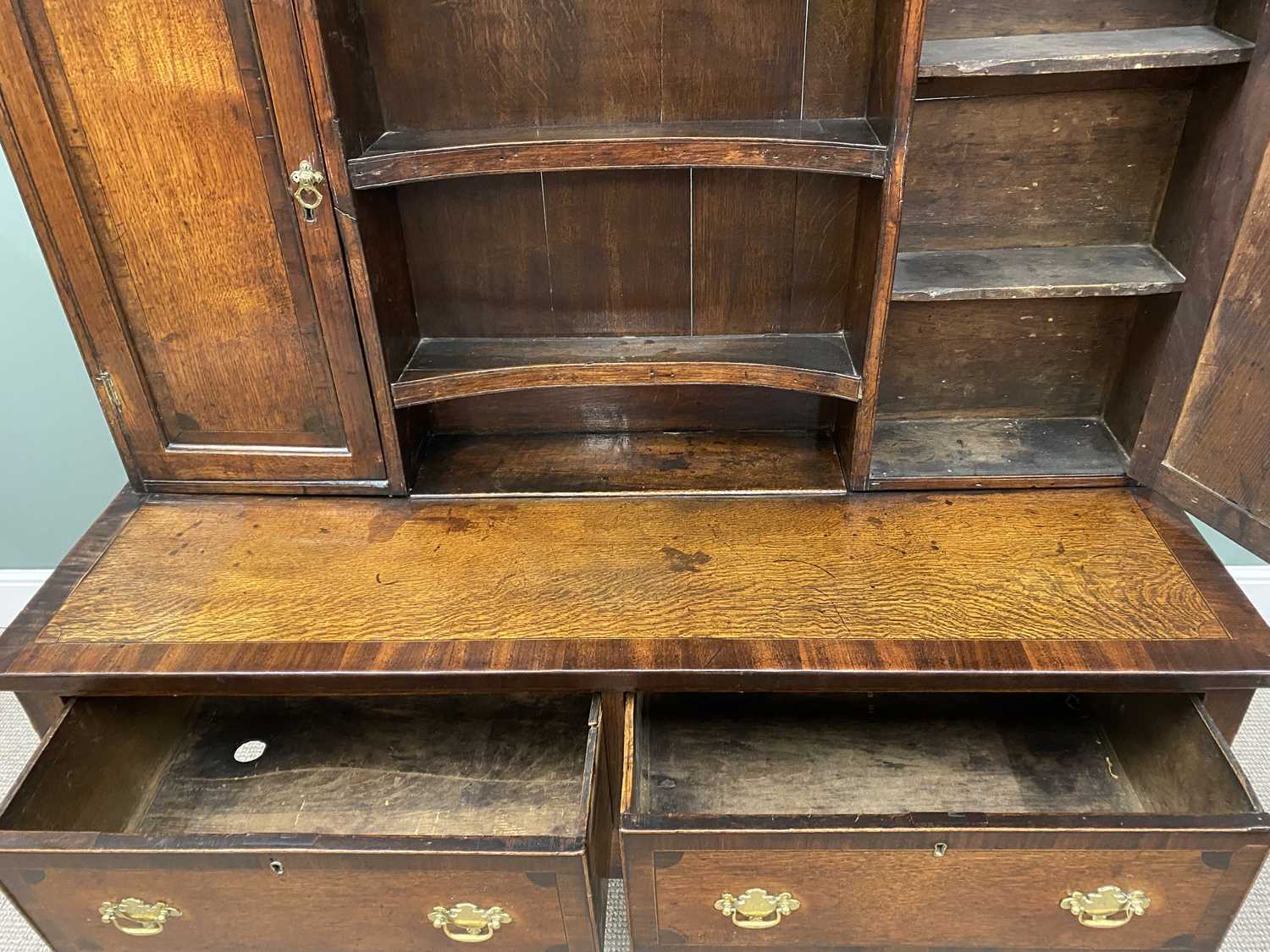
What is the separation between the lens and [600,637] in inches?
44.7

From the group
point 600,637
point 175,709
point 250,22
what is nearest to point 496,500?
point 600,637

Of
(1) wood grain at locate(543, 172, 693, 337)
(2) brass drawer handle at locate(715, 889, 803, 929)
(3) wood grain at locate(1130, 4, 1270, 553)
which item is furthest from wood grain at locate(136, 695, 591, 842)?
(3) wood grain at locate(1130, 4, 1270, 553)

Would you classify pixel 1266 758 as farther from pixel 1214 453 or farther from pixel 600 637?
pixel 600 637

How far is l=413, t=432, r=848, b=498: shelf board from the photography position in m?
1.40

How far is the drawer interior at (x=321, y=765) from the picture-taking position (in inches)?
47.3

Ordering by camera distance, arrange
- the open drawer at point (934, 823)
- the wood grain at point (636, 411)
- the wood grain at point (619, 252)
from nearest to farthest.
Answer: the open drawer at point (934, 823) → the wood grain at point (619, 252) → the wood grain at point (636, 411)

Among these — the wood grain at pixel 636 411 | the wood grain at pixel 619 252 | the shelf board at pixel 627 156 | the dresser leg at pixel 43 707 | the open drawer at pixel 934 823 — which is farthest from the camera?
the wood grain at pixel 636 411

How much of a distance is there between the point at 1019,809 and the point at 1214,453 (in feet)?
1.77

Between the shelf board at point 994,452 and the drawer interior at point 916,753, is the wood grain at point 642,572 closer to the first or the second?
the shelf board at point 994,452

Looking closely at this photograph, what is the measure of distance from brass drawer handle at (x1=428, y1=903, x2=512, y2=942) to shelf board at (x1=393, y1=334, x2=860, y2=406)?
65cm

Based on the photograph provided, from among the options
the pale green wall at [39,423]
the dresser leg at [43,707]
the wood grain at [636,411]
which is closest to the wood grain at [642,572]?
the dresser leg at [43,707]

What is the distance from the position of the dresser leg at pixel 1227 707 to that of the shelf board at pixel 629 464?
53cm

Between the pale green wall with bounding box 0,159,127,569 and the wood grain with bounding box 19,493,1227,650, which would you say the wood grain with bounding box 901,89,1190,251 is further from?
the pale green wall with bounding box 0,159,127,569

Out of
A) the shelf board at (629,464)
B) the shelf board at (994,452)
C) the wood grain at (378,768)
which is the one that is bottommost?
the wood grain at (378,768)
